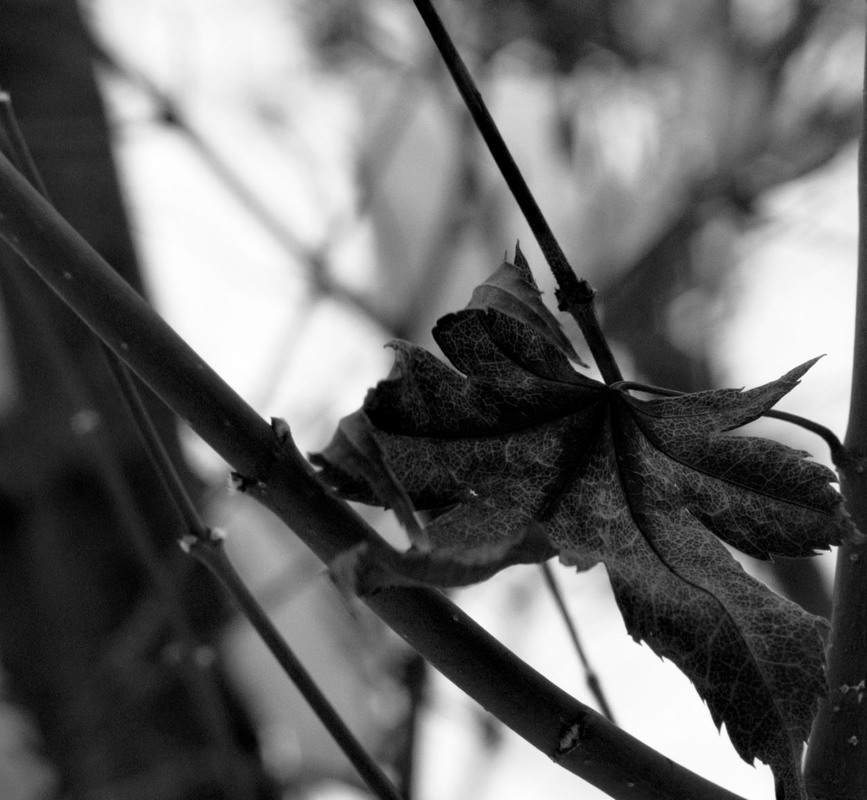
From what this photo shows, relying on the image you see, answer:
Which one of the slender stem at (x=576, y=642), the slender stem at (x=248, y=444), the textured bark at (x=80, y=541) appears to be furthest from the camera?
the textured bark at (x=80, y=541)

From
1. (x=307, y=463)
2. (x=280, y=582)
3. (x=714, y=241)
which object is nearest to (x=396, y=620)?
(x=307, y=463)

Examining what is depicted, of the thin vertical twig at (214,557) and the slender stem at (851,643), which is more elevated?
the slender stem at (851,643)

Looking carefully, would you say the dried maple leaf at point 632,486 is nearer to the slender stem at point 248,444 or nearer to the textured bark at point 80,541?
the slender stem at point 248,444

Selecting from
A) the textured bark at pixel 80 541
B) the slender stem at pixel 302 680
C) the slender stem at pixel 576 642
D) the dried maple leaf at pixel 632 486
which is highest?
the textured bark at pixel 80 541

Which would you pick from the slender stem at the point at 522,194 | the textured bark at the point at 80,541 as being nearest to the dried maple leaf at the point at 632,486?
the slender stem at the point at 522,194

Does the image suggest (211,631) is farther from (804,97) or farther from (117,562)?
(804,97)

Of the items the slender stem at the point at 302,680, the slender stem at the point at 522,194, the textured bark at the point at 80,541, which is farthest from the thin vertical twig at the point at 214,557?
the textured bark at the point at 80,541

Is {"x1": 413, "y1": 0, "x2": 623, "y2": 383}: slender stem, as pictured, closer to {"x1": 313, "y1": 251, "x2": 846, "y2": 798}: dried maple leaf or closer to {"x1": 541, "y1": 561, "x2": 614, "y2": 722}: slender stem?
{"x1": 313, "y1": 251, "x2": 846, "y2": 798}: dried maple leaf

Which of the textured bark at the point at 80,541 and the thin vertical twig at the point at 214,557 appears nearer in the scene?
the thin vertical twig at the point at 214,557

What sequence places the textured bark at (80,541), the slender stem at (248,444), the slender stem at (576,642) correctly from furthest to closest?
1. the textured bark at (80,541)
2. the slender stem at (576,642)
3. the slender stem at (248,444)

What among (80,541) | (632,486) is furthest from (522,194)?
(80,541)
